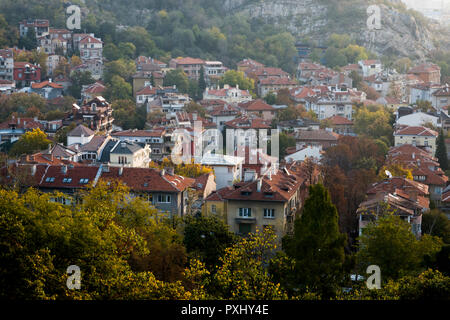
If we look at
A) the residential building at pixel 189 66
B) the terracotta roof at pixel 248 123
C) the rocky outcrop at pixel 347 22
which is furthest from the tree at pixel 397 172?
the rocky outcrop at pixel 347 22

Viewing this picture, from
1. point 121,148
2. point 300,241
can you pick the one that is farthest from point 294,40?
point 300,241

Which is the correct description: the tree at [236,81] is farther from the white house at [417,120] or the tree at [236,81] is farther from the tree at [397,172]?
the tree at [397,172]

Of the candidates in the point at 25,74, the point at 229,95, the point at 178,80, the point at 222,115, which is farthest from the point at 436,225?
the point at 25,74

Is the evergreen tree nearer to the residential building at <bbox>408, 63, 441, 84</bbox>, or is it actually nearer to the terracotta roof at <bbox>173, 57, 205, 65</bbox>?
the terracotta roof at <bbox>173, 57, 205, 65</bbox>

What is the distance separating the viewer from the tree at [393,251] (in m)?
21.8

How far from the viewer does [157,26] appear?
88438 millimetres

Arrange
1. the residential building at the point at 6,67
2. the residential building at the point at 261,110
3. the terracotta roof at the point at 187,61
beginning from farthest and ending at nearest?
1. the terracotta roof at the point at 187,61
2. the residential building at the point at 6,67
3. the residential building at the point at 261,110

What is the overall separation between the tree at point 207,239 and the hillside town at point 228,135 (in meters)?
0.20

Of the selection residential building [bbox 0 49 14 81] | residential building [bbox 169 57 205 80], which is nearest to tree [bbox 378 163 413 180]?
residential building [bbox 169 57 205 80]

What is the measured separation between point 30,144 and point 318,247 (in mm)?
28164

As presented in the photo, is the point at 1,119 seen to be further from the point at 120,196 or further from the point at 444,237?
the point at 444,237

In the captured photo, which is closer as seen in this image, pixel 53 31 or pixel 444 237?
pixel 444 237

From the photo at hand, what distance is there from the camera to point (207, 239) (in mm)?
24000

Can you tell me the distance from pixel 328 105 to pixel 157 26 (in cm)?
3392
